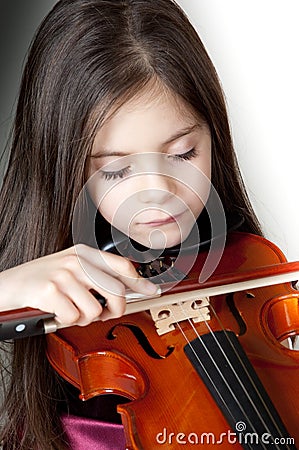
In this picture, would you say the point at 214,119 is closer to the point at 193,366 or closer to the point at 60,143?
the point at 60,143

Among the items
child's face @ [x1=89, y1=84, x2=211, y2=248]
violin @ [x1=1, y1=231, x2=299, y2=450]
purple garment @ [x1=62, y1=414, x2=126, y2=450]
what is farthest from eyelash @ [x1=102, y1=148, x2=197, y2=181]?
purple garment @ [x1=62, y1=414, x2=126, y2=450]

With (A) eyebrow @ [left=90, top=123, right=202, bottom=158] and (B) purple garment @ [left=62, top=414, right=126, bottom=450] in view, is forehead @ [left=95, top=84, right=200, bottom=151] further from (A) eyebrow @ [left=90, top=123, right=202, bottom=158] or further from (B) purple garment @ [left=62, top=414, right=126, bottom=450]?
(B) purple garment @ [left=62, top=414, right=126, bottom=450]

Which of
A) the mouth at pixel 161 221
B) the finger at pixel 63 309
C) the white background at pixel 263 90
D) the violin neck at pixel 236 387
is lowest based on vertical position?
the violin neck at pixel 236 387

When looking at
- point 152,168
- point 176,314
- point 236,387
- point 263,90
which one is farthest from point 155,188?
point 263,90

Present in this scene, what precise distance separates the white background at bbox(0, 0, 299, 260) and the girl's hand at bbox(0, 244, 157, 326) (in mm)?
557

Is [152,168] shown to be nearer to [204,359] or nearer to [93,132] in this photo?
[93,132]

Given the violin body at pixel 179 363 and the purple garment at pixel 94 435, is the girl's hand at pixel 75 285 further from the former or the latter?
the purple garment at pixel 94 435

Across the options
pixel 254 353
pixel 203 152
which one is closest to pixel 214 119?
pixel 203 152

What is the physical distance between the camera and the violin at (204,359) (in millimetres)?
742

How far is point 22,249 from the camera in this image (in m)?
1.04

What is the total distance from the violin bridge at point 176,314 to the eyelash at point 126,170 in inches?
5.8

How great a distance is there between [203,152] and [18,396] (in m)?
0.33

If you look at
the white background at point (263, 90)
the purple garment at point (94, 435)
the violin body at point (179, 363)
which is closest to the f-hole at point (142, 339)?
the violin body at point (179, 363)

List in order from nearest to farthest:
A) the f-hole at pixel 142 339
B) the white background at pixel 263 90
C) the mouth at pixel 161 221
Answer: the f-hole at pixel 142 339 < the mouth at pixel 161 221 < the white background at pixel 263 90
